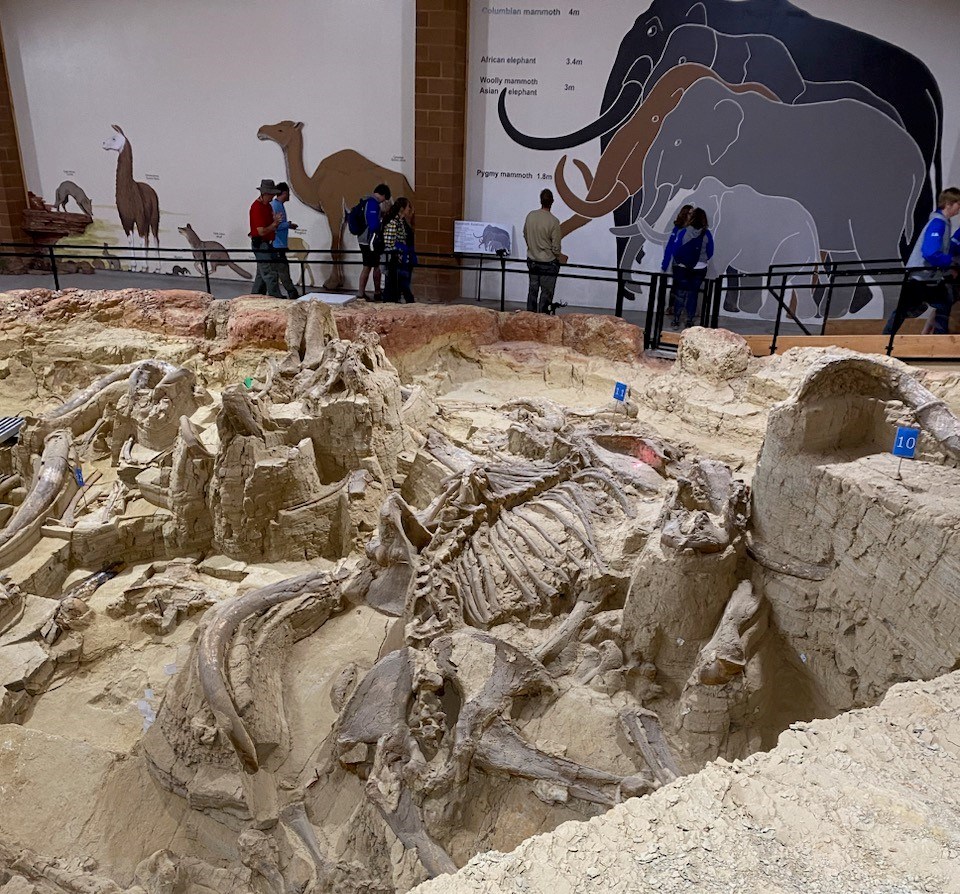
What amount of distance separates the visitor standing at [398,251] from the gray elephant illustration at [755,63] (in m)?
3.84

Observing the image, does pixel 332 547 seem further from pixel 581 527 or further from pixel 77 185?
pixel 77 185

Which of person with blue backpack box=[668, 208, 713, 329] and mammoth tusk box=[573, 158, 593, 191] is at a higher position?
mammoth tusk box=[573, 158, 593, 191]

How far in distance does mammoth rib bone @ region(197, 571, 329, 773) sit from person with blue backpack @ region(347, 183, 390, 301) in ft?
20.0

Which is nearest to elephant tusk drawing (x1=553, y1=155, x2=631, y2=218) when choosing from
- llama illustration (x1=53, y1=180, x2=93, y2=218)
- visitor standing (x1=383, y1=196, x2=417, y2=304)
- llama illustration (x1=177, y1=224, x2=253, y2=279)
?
visitor standing (x1=383, y1=196, x2=417, y2=304)

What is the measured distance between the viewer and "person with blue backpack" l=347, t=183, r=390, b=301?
9752 mm

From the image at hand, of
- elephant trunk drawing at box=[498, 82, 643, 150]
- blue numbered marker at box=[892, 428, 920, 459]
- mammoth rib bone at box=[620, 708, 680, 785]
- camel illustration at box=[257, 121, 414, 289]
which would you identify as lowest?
mammoth rib bone at box=[620, 708, 680, 785]

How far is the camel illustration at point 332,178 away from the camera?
1087 centimetres

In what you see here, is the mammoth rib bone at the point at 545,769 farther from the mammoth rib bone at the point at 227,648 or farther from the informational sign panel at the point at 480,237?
the informational sign panel at the point at 480,237

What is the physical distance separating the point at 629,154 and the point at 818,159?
2368 mm

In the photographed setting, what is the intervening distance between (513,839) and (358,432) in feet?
15.6

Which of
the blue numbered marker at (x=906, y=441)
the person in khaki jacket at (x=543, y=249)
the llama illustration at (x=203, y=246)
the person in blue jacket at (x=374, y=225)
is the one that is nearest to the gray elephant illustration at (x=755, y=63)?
the person in khaki jacket at (x=543, y=249)

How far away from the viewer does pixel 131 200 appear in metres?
12.0

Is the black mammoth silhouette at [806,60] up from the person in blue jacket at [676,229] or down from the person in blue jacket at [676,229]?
up

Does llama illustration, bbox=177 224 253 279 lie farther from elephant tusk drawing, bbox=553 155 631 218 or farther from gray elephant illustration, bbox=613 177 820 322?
gray elephant illustration, bbox=613 177 820 322
